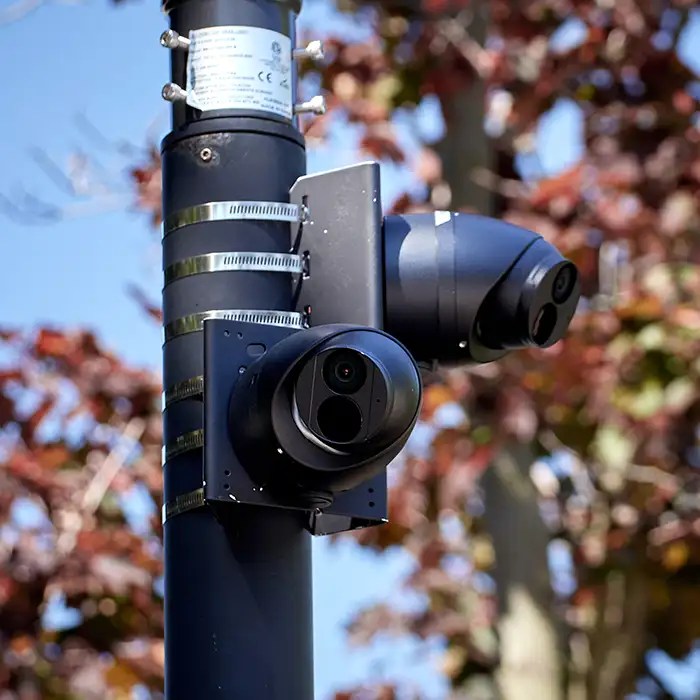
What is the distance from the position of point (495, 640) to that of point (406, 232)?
16.9 feet

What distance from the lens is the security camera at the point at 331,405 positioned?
2596 mm

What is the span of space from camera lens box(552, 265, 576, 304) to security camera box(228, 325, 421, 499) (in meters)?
0.54

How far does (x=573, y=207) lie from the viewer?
7.57 meters

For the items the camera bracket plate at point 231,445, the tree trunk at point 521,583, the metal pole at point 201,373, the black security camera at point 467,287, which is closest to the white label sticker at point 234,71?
the metal pole at point 201,373

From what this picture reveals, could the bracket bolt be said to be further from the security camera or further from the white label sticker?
the security camera

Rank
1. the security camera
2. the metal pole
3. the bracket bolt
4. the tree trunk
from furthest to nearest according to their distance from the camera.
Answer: the tree trunk < the bracket bolt < the metal pole < the security camera

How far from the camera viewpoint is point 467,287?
9.84 feet

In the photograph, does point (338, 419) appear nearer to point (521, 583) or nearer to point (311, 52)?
point (311, 52)

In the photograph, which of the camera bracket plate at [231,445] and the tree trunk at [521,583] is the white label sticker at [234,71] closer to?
the camera bracket plate at [231,445]

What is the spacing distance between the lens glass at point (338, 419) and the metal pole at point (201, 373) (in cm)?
26

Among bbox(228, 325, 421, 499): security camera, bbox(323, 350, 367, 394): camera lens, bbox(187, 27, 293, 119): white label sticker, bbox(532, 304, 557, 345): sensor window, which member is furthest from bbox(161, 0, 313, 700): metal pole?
bbox(532, 304, 557, 345): sensor window

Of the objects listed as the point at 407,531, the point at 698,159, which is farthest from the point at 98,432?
the point at 698,159

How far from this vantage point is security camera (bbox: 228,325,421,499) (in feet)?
8.52

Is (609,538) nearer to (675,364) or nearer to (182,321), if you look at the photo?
(675,364)
